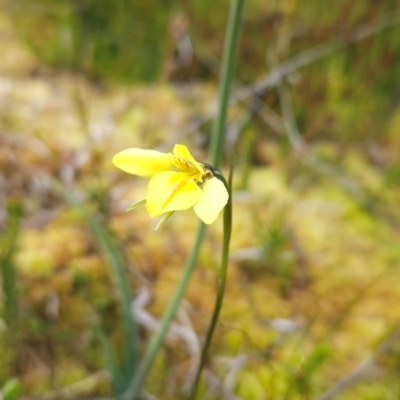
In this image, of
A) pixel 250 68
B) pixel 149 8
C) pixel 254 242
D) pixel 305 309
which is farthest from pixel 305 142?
pixel 149 8

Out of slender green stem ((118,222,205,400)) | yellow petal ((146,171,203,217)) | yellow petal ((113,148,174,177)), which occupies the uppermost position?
yellow petal ((113,148,174,177))

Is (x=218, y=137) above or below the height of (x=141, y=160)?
above

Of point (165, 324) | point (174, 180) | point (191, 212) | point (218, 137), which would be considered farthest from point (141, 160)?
point (191, 212)

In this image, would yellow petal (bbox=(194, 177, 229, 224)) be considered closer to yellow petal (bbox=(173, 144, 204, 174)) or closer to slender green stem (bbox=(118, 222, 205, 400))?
yellow petal (bbox=(173, 144, 204, 174))

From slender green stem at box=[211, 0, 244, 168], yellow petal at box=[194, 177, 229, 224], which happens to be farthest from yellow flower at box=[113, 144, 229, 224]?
slender green stem at box=[211, 0, 244, 168]

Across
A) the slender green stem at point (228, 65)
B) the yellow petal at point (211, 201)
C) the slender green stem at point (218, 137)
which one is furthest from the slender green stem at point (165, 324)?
the yellow petal at point (211, 201)

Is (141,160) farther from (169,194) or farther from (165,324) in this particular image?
(165,324)
